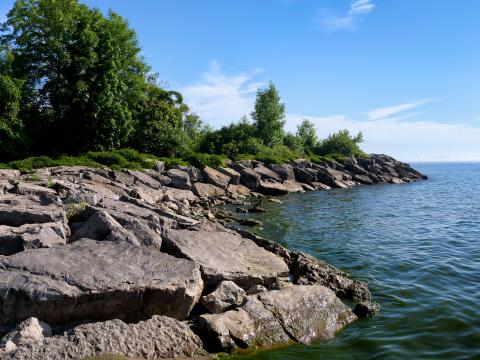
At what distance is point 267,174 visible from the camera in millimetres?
48094

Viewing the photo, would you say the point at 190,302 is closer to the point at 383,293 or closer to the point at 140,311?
the point at 140,311

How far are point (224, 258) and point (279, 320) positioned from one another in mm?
3060

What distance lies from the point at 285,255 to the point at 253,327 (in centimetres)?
664

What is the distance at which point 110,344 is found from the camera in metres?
7.04

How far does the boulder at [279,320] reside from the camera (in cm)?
816

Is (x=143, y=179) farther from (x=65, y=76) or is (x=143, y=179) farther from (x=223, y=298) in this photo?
(x=223, y=298)

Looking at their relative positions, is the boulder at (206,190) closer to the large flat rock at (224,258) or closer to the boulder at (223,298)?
the large flat rock at (224,258)

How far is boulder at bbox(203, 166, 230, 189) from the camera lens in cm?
3969

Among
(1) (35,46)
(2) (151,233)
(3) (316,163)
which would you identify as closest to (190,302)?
(2) (151,233)

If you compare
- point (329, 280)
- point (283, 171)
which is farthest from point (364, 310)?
point (283, 171)

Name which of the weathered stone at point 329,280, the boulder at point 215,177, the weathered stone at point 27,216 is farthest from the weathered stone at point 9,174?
the boulder at point 215,177

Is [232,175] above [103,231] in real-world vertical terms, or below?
above

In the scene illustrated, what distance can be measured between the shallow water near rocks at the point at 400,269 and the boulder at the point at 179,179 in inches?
340

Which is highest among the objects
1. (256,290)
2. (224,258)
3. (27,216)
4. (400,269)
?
(27,216)
